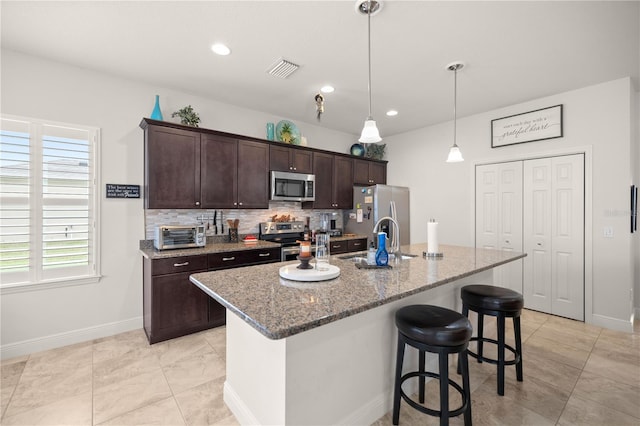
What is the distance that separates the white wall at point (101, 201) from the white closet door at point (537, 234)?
4592 millimetres

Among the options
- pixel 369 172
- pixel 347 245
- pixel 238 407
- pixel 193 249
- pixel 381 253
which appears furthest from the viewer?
pixel 369 172

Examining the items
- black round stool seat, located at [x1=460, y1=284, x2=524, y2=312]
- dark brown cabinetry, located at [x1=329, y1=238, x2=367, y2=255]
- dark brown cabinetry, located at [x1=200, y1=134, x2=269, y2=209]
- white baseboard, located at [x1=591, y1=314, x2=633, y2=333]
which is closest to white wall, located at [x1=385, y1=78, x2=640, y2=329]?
white baseboard, located at [x1=591, y1=314, x2=633, y2=333]

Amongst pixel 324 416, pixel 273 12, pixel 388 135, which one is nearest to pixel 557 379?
pixel 324 416

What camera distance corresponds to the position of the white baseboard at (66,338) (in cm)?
259

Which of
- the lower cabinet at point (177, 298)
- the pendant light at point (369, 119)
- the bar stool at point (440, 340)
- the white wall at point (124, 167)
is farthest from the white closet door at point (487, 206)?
the lower cabinet at point (177, 298)

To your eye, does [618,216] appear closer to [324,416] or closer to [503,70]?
[503,70]

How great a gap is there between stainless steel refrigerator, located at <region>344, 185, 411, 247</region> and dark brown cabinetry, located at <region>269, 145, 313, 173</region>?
1.04 metres

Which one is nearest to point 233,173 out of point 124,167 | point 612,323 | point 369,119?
point 124,167

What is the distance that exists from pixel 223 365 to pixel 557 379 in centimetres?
272

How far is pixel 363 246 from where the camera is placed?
4828 mm

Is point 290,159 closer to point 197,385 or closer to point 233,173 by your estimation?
point 233,173

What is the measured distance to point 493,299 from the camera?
2102 millimetres

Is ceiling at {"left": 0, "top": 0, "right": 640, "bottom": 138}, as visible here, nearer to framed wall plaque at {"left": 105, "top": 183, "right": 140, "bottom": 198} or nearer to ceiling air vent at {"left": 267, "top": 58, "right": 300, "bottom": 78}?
ceiling air vent at {"left": 267, "top": 58, "right": 300, "bottom": 78}

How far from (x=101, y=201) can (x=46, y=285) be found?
0.92 m
